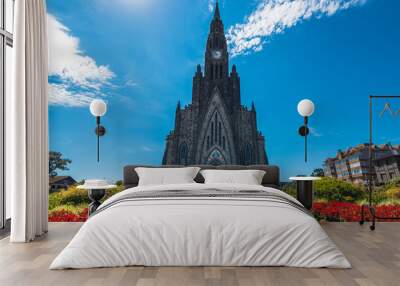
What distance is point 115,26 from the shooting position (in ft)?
19.6

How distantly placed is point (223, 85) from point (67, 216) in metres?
3.01

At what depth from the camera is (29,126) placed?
4180 millimetres

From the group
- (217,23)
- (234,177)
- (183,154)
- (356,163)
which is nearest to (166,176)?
(234,177)

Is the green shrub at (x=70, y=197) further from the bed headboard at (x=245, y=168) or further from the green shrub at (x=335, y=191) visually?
the green shrub at (x=335, y=191)

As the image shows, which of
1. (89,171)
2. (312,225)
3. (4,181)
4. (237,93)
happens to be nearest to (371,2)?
(237,93)

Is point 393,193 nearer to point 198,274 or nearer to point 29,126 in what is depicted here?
point 198,274

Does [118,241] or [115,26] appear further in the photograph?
[115,26]

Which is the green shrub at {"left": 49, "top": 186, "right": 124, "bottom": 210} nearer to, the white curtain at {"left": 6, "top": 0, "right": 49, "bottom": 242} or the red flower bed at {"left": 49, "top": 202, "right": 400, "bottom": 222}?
the red flower bed at {"left": 49, "top": 202, "right": 400, "bottom": 222}

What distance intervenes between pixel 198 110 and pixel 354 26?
2.64 m

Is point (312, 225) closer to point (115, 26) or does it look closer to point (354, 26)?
point (354, 26)

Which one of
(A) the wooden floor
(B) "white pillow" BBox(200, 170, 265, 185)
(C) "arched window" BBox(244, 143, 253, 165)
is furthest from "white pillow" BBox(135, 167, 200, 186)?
(A) the wooden floor

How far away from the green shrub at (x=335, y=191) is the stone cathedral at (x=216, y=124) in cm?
91

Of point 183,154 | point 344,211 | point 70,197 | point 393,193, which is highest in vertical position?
point 183,154

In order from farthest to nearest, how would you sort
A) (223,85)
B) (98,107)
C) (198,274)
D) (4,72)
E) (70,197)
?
(223,85) → (70,197) → (98,107) → (4,72) → (198,274)
